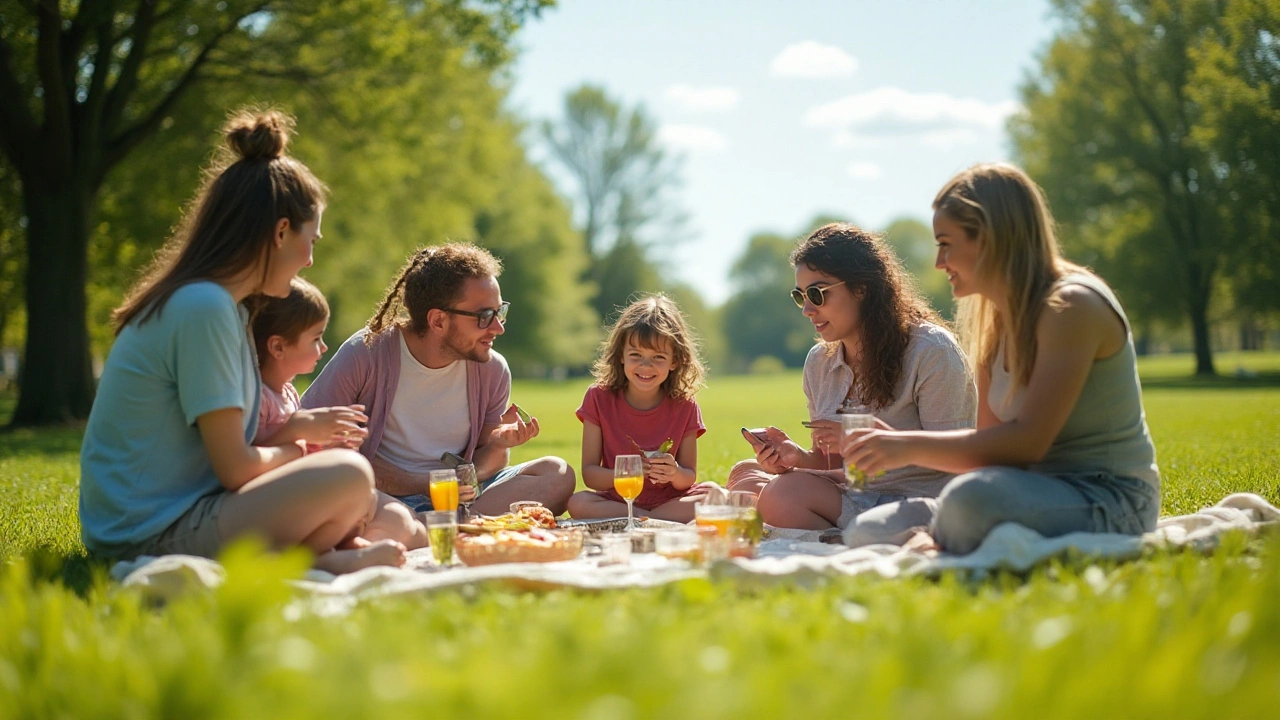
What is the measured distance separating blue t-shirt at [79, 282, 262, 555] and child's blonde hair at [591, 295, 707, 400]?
9.07 feet

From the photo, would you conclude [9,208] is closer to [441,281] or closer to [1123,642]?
[441,281]

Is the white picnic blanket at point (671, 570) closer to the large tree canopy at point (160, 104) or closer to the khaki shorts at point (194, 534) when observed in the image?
the khaki shorts at point (194, 534)

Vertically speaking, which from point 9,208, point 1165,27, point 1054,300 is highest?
point 1165,27

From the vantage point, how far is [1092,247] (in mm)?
40094

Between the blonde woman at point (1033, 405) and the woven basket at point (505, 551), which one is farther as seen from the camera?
the woven basket at point (505, 551)

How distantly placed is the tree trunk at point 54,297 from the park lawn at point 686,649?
1451 centimetres

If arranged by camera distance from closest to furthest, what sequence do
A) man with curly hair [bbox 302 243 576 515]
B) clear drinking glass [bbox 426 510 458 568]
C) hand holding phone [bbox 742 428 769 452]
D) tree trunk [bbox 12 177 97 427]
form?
clear drinking glass [bbox 426 510 458 568]
hand holding phone [bbox 742 428 769 452]
man with curly hair [bbox 302 243 576 515]
tree trunk [bbox 12 177 97 427]

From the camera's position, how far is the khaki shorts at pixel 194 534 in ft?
14.9

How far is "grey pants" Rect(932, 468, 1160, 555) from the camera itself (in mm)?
4457

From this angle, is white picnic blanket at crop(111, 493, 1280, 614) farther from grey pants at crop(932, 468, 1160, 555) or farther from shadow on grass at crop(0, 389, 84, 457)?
shadow on grass at crop(0, 389, 84, 457)

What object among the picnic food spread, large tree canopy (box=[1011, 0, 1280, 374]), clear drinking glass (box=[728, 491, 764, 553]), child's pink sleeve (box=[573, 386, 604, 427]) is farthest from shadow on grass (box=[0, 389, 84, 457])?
large tree canopy (box=[1011, 0, 1280, 374])

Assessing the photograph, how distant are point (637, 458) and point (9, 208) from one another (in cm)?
2152

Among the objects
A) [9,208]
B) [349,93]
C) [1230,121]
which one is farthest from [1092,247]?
[9,208]

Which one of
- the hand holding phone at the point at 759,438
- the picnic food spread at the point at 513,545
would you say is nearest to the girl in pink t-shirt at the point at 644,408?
the hand holding phone at the point at 759,438
